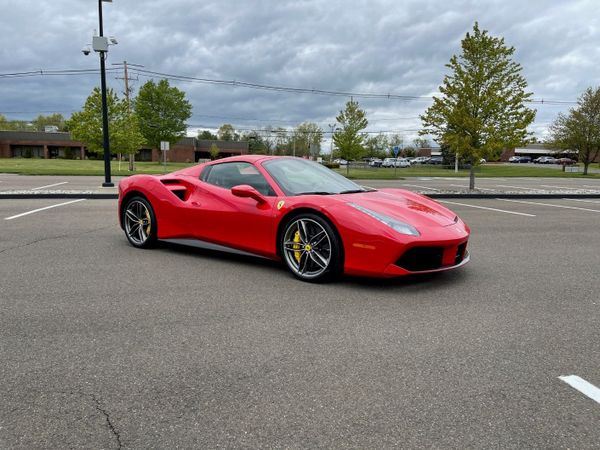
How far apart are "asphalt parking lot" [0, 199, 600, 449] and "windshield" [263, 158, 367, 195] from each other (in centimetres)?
97

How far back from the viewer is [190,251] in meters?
5.99

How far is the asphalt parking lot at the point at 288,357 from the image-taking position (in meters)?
2.09

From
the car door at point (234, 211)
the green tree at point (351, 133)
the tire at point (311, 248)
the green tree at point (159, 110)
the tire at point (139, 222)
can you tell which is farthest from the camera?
the green tree at point (159, 110)

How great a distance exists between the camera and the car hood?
446 centimetres

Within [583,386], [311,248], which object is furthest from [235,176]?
[583,386]

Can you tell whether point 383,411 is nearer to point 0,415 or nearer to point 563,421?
point 563,421

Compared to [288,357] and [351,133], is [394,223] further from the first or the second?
[351,133]

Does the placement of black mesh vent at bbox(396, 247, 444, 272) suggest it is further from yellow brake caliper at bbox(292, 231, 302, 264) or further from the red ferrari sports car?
yellow brake caliper at bbox(292, 231, 302, 264)

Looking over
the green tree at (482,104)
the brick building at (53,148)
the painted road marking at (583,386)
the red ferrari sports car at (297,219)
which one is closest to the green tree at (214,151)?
the brick building at (53,148)

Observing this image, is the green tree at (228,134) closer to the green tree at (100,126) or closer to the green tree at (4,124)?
the green tree at (4,124)

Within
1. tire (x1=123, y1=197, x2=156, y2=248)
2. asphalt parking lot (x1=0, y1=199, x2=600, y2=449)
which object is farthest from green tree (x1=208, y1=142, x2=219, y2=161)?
asphalt parking lot (x1=0, y1=199, x2=600, y2=449)

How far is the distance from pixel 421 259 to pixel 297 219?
1246 mm

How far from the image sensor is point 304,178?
17.3 feet

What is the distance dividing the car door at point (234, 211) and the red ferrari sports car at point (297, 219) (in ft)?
0.04
